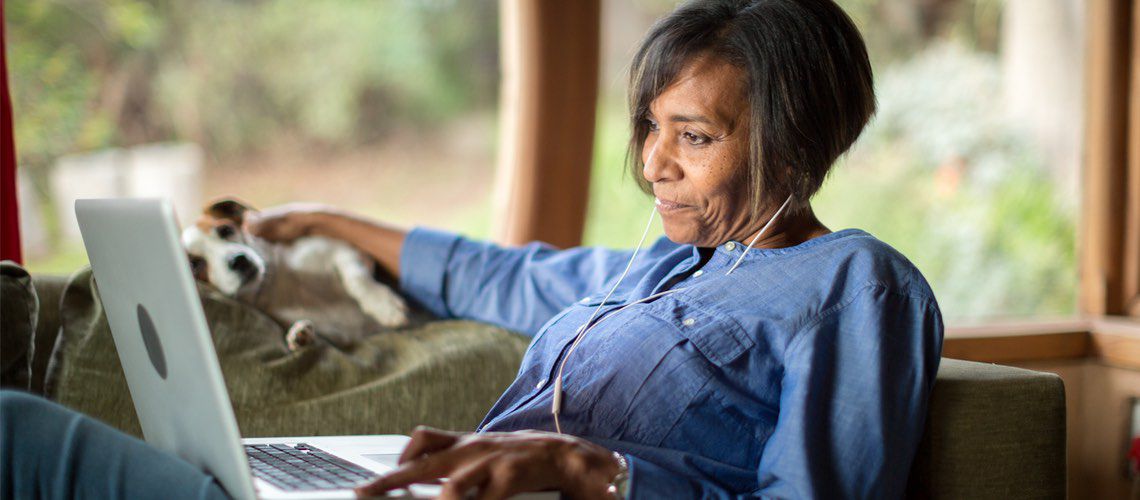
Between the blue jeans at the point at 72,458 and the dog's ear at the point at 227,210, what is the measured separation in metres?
0.94

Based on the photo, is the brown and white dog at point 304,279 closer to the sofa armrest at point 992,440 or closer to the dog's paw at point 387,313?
the dog's paw at point 387,313

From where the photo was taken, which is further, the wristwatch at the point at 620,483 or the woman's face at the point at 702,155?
the woman's face at the point at 702,155

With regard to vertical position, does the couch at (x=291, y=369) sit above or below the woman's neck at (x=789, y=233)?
below

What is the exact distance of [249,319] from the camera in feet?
5.75

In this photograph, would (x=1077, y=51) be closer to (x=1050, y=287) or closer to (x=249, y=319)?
(x=1050, y=287)

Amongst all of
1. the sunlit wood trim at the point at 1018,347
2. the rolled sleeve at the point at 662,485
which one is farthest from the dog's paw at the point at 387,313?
the sunlit wood trim at the point at 1018,347

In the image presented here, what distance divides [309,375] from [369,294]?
8.6 inches

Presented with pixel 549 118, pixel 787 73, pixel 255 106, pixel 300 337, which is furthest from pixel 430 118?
pixel 787 73

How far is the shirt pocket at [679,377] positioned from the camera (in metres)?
1.21

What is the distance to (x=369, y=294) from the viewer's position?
6.11ft

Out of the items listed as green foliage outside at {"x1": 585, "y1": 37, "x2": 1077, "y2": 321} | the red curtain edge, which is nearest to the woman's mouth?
the red curtain edge

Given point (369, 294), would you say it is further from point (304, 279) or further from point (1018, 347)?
point (1018, 347)

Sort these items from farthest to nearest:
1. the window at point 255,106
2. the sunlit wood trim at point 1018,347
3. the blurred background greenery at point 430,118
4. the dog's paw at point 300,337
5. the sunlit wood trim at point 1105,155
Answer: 1. the window at point 255,106
2. the blurred background greenery at point 430,118
3. the sunlit wood trim at point 1105,155
4. the sunlit wood trim at point 1018,347
5. the dog's paw at point 300,337

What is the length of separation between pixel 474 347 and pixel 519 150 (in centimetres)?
70
